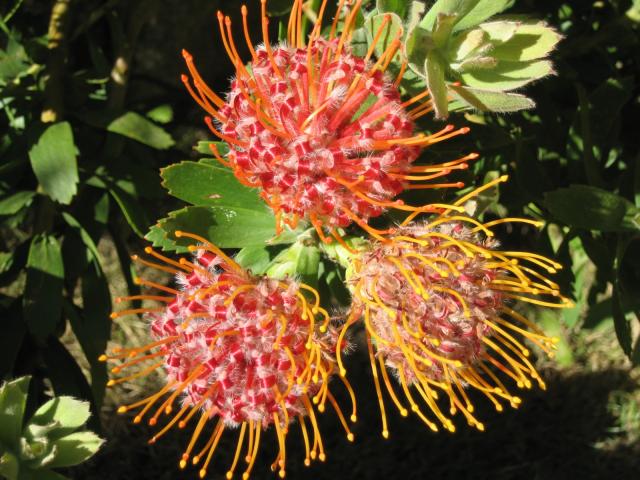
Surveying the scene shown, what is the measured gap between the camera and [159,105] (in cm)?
167

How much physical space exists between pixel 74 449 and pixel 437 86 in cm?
66

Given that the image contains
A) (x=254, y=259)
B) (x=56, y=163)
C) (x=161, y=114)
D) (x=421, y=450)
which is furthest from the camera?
(x=421, y=450)

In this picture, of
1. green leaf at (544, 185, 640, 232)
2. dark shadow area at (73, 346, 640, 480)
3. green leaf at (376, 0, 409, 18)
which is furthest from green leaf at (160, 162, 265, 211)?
dark shadow area at (73, 346, 640, 480)

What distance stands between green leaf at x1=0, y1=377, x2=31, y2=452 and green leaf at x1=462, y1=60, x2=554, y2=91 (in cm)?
69

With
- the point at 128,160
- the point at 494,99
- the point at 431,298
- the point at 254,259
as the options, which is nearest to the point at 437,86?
the point at 494,99

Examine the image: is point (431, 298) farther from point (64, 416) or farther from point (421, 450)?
point (421, 450)

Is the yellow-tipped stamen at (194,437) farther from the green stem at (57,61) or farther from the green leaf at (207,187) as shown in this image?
→ the green stem at (57,61)

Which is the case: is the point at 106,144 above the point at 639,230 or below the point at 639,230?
above

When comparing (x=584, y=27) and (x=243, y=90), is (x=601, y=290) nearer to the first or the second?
(x=584, y=27)

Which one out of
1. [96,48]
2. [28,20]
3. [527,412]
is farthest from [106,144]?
[527,412]

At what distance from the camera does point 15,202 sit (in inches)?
53.6

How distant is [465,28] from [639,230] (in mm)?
472

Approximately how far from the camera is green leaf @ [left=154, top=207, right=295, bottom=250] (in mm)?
943

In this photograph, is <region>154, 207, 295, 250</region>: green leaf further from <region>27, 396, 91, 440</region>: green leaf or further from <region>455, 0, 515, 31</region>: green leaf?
<region>455, 0, 515, 31</region>: green leaf
